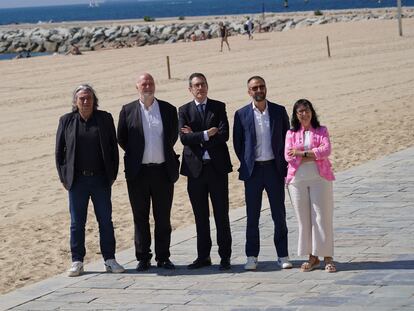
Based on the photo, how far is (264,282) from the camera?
843 centimetres

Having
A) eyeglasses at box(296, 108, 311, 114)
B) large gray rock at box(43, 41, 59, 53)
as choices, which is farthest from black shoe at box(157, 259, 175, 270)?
large gray rock at box(43, 41, 59, 53)

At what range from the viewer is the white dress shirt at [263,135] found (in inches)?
344

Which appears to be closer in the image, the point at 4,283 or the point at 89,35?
the point at 4,283

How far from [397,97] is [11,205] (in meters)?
12.4

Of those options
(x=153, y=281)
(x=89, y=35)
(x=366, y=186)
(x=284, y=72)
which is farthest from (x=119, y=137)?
(x=89, y=35)

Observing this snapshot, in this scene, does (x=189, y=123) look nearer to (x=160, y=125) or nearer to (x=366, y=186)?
(x=160, y=125)

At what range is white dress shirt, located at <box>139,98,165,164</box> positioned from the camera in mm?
8945

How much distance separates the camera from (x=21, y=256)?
34.2 ft

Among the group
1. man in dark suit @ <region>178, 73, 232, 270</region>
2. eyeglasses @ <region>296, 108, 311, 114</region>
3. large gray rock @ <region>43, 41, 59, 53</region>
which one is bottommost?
large gray rock @ <region>43, 41, 59, 53</region>

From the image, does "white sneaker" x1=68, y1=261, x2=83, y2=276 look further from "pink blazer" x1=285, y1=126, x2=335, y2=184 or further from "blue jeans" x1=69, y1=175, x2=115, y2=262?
"pink blazer" x1=285, y1=126, x2=335, y2=184

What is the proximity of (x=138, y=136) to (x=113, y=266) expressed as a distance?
118 centimetres

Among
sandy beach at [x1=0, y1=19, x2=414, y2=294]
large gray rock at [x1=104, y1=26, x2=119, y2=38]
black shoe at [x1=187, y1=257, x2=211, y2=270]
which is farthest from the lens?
large gray rock at [x1=104, y1=26, x2=119, y2=38]

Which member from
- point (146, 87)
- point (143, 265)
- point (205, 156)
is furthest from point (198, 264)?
point (146, 87)

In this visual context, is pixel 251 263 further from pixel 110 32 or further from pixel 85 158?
pixel 110 32
